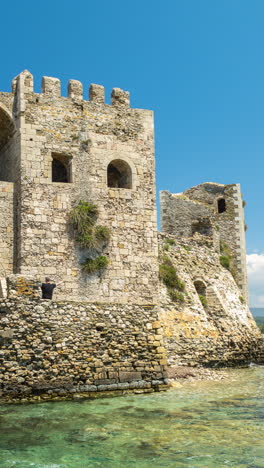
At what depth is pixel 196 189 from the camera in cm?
2997

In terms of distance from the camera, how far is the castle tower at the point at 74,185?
17016mm

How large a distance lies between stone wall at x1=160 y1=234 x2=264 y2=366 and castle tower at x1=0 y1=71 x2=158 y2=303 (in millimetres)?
1965

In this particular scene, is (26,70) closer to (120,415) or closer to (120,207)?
(120,207)

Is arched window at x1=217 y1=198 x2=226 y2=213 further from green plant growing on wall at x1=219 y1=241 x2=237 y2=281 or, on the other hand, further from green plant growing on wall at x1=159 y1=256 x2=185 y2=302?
green plant growing on wall at x1=159 y1=256 x2=185 y2=302

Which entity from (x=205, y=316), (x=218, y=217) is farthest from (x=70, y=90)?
(x=218, y=217)

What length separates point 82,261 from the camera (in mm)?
17391

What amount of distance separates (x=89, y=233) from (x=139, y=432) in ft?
26.5

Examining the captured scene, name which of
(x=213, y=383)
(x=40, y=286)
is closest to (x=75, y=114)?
(x=40, y=286)

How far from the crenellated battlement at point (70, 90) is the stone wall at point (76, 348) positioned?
290 inches

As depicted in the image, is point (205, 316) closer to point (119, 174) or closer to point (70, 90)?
point (119, 174)

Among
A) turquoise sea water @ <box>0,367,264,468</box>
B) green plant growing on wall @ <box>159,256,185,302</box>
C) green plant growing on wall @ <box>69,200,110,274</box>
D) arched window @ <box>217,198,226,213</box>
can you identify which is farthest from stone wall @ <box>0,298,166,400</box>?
arched window @ <box>217,198,226,213</box>

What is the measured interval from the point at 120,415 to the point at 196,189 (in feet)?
64.0

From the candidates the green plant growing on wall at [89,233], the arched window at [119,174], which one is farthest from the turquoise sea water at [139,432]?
the arched window at [119,174]

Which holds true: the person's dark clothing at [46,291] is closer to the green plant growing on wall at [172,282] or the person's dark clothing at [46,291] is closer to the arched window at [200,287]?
the green plant growing on wall at [172,282]
